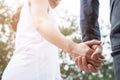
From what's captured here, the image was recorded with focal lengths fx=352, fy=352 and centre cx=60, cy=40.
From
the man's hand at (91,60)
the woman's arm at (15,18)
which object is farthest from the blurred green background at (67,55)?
the man's hand at (91,60)

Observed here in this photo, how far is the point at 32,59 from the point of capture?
155cm

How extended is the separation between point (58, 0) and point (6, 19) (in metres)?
6.90

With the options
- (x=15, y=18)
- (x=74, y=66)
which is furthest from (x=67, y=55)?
(x=15, y=18)

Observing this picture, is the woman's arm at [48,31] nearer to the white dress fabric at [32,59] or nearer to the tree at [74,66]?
the white dress fabric at [32,59]

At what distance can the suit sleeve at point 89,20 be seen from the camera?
1.36 metres

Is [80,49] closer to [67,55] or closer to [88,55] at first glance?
[88,55]

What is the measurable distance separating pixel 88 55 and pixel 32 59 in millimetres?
375

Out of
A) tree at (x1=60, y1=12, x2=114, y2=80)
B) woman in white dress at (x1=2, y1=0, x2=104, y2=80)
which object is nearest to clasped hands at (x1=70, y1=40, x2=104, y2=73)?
woman in white dress at (x1=2, y1=0, x2=104, y2=80)

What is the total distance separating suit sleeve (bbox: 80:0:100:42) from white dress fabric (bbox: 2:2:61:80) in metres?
0.26

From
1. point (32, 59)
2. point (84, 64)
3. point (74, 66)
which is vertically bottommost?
point (74, 66)

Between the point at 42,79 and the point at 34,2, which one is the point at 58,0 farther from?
the point at 42,79

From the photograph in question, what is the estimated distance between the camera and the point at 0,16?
28.3 ft

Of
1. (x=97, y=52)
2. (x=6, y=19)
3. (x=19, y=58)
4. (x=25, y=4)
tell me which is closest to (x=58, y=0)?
(x=25, y=4)

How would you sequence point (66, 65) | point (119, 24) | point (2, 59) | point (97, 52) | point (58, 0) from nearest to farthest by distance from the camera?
1. point (119, 24)
2. point (97, 52)
3. point (58, 0)
4. point (2, 59)
5. point (66, 65)
